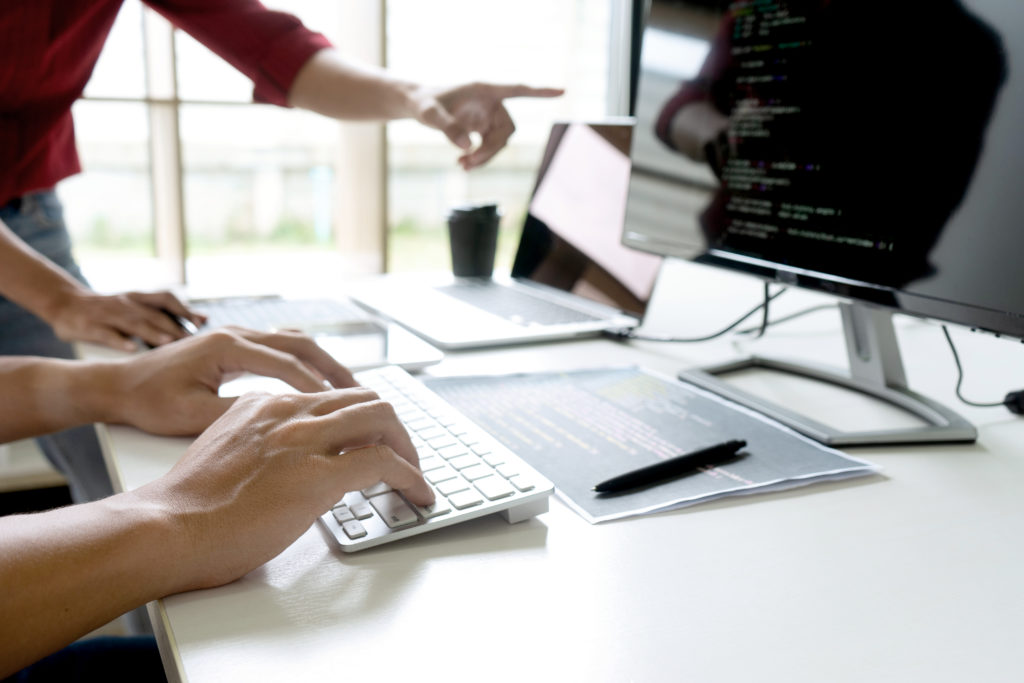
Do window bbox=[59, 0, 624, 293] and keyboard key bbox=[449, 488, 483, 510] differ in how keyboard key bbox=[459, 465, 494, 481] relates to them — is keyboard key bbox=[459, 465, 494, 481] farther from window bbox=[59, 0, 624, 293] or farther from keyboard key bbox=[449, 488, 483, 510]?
window bbox=[59, 0, 624, 293]

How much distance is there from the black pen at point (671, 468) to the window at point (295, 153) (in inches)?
29.5

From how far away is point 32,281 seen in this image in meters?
1.04

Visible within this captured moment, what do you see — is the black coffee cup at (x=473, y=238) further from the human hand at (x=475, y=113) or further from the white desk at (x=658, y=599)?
the white desk at (x=658, y=599)

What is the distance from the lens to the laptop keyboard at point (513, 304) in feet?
3.82

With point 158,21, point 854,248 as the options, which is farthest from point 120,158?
point 854,248

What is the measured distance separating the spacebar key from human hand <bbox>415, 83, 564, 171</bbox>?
65 cm

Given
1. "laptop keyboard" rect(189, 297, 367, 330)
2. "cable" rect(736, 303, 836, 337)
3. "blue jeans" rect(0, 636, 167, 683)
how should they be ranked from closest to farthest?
"blue jeans" rect(0, 636, 167, 683), "laptop keyboard" rect(189, 297, 367, 330), "cable" rect(736, 303, 836, 337)

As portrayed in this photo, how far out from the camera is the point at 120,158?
4.08 metres

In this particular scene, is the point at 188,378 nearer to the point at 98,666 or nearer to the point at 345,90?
the point at 98,666

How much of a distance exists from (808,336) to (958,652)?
0.78 metres

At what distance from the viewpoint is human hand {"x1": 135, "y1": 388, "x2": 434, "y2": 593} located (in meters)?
0.49

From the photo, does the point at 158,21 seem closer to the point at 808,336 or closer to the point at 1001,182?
the point at 808,336

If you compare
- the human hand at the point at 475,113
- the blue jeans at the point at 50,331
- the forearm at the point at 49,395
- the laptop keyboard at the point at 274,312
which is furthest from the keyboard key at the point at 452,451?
the blue jeans at the point at 50,331

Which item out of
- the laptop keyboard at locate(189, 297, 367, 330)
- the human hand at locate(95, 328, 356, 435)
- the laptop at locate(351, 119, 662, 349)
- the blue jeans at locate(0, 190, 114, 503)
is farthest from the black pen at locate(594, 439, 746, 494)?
the blue jeans at locate(0, 190, 114, 503)
